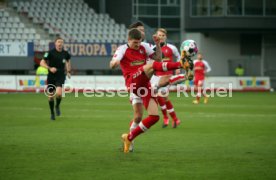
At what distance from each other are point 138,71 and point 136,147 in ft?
5.66

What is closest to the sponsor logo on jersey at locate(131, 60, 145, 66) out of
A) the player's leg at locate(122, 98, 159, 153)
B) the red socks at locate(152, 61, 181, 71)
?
the player's leg at locate(122, 98, 159, 153)

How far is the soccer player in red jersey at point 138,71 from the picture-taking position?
36.8 ft

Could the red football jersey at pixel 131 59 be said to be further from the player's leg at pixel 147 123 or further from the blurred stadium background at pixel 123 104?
the blurred stadium background at pixel 123 104

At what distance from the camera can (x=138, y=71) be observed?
1125cm

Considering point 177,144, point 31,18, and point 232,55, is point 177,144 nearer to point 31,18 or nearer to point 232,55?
point 31,18

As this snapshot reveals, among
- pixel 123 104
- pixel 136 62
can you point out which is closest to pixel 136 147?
pixel 136 62

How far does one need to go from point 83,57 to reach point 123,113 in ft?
63.7

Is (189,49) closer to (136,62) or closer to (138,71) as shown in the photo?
(138,71)

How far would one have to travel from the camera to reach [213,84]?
129ft

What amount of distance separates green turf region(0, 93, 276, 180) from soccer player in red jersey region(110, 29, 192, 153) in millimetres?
503

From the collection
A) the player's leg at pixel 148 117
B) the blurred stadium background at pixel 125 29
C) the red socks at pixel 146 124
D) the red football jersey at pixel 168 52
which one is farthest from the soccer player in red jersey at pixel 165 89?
the blurred stadium background at pixel 125 29

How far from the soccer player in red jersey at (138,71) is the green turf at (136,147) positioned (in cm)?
50

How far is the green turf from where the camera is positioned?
9.21 m

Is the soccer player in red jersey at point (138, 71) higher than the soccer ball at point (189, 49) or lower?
lower
